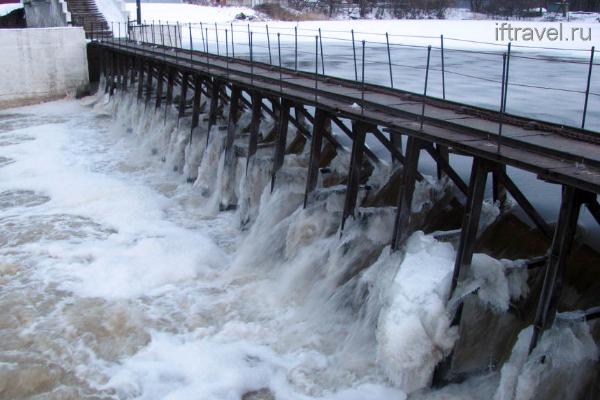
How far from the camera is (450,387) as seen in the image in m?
7.09

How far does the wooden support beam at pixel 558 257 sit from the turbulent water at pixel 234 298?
16cm

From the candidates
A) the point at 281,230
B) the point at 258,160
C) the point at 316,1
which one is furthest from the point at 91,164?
the point at 316,1

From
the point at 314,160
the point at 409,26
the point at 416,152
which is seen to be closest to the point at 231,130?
the point at 314,160

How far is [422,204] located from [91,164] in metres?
10.9

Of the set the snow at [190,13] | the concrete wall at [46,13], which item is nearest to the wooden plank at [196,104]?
the concrete wall at [46,13]

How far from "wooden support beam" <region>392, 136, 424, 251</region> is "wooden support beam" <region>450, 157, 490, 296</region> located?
3.52ft

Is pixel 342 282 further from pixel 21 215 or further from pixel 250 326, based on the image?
pixel 21 215

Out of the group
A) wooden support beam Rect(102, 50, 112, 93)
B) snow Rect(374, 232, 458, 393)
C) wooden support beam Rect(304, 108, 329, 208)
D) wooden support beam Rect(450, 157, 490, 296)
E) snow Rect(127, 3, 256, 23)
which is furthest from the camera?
snow Rect(127, 3, 256, 23)

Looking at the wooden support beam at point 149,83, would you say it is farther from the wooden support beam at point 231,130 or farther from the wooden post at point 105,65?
the wooden support beam at point 231,130

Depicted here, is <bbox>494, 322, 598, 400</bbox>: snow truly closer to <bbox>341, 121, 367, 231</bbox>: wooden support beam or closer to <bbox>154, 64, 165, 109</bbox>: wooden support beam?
<bbox>341, 121, 367, 231</bbox>: wooden support beam

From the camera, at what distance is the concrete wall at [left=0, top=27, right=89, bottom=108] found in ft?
81.4

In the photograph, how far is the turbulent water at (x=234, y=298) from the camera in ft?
23.6

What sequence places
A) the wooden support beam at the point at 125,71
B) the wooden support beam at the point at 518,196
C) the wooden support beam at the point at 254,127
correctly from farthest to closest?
the wooden support beam at the point at 125,71 < the wooden support beam at the point at 254,127 < the wooden support beam at the point at 518,196

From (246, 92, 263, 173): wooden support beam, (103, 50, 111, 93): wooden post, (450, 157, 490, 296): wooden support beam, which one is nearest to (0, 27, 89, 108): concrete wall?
(103, 50, 111, 93): wooden post
